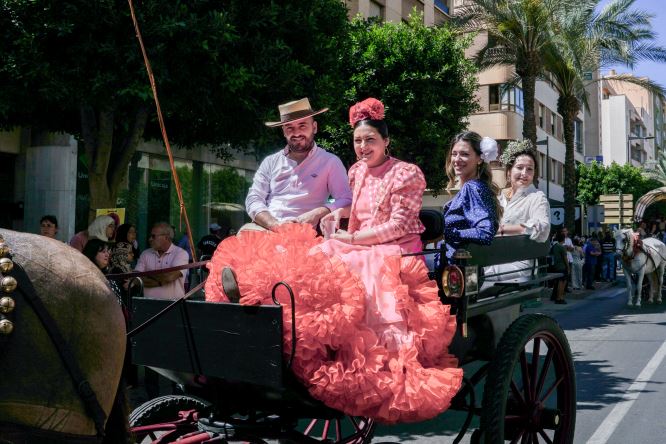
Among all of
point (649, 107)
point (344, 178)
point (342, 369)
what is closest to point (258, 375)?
point (342, 369)

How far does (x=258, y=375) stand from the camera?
2871 mm

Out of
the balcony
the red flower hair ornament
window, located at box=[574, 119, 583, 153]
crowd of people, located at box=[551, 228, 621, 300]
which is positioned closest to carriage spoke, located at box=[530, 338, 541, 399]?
the red flower hair ornament

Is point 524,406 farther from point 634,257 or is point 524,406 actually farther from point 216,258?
point 634,257

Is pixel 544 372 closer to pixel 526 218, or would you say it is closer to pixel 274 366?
pixel 526 218

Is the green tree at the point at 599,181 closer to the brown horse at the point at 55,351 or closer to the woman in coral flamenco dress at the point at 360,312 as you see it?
the woman in coral flamenco dress at the point at 360,312

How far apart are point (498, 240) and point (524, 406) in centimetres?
94

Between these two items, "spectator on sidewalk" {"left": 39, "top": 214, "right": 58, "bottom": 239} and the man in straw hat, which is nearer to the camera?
Result: the man in straw hat

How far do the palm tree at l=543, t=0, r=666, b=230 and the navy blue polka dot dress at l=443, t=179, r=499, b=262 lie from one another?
17233 millimetres

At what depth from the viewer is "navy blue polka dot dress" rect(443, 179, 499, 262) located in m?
3.86

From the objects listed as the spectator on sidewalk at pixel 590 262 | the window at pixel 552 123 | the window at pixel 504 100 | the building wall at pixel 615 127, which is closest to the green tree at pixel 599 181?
the window at pixel 552 123

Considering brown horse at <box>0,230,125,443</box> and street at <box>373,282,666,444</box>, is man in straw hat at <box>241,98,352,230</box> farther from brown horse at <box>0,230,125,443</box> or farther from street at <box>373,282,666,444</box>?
street at <box>373,282,666,444</box>

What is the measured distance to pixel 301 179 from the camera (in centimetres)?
405

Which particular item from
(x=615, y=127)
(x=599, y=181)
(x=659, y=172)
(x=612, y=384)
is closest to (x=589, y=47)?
(x=612, y=384)

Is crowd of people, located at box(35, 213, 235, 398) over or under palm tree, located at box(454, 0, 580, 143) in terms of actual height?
under
